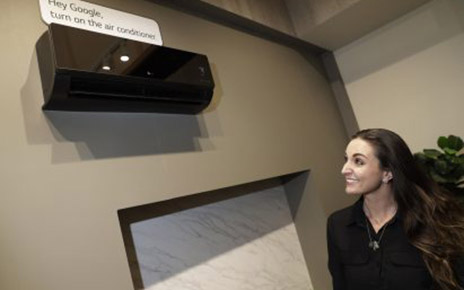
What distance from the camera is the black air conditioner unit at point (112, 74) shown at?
43.2 inches

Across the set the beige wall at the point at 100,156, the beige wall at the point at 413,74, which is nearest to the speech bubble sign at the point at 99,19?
the beige wall at the point at 100,156

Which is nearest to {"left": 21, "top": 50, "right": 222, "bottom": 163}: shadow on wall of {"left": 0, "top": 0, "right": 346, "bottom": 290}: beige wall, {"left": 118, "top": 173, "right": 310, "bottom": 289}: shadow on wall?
{"left": 0, "top": 0, "right": 346, "bottom": 290}: beige wall

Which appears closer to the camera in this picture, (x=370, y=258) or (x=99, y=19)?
(x=99, y=19)

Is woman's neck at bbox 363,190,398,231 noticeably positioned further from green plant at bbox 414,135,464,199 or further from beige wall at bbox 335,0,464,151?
beige wall at bbox 335,0,464,151

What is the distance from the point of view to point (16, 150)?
1051 mm

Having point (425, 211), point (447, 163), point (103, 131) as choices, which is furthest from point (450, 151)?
point (103, 131)

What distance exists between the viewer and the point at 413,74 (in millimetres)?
2721

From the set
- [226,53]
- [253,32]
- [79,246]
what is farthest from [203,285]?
[253,32]

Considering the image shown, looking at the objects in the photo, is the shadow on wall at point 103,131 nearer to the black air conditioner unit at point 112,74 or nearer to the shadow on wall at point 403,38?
Result: the black air conditioner unit at point 112,74

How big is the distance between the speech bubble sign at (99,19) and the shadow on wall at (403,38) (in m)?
1.96

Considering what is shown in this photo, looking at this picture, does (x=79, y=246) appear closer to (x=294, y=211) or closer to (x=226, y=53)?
(x=226, y=53)

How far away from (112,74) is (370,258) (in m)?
1.22

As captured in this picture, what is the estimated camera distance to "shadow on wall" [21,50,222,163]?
3.70 ft

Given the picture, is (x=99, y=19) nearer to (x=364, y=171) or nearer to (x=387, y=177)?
(x=364, y=171)
